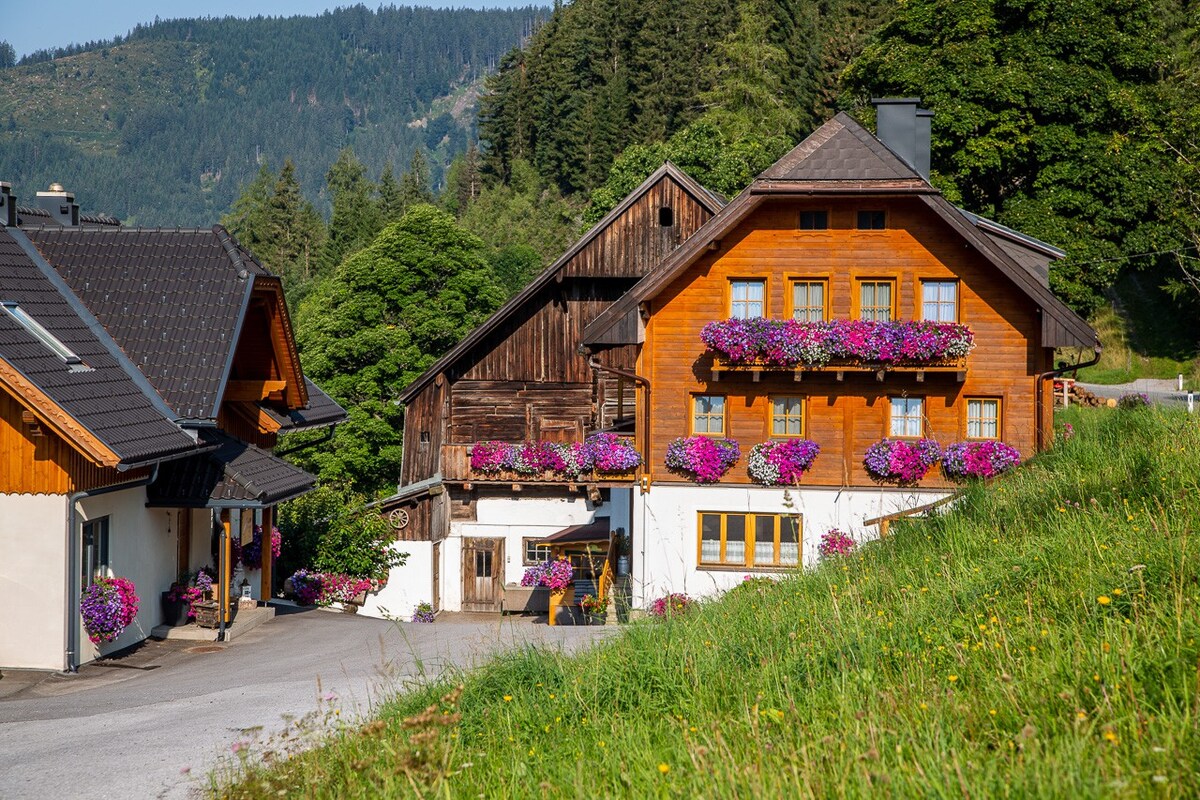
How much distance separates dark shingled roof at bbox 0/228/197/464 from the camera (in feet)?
51.9

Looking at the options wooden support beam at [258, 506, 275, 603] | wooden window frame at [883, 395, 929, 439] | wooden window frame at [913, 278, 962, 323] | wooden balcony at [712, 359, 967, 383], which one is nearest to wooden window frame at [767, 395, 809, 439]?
wooden balcony at [712, 359, 967, 383]

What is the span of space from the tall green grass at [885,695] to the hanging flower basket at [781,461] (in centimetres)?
1213

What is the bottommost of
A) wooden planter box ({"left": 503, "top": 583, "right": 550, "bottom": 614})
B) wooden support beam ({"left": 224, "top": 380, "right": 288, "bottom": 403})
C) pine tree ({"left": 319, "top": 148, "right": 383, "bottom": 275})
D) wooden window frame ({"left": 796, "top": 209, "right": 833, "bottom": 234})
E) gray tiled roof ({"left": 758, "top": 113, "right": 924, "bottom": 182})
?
wooden planter box ({"left": 503, "top": 583, "right": 550, "bottom": 614})

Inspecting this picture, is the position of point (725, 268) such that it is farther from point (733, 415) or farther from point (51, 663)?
point (51, 663)

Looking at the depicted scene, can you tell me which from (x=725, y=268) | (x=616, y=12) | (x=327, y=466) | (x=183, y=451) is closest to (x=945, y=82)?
(x=725, y=268)

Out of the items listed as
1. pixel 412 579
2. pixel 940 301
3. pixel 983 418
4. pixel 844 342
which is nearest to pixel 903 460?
pixel 983 418

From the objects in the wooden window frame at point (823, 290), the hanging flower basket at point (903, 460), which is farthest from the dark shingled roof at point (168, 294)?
the hanging flower basket at point (903, 460)

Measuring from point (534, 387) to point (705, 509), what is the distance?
11.4m

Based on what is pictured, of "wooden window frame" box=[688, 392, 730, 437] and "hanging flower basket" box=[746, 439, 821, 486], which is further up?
"wooden window frame" box=[688, 392, 730, 437]

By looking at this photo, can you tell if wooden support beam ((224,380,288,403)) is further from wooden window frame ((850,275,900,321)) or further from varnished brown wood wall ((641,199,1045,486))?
wooden window frame ((850,275,900,321))

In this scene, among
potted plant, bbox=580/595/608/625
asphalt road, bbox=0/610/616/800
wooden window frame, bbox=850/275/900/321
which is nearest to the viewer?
asphalt road, bbox=0/610/616/800

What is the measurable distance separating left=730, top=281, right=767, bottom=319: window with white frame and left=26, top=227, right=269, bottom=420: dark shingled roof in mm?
8939

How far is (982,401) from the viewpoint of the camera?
24125 millimetres

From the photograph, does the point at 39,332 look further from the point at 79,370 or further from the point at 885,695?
the point at 885,695
